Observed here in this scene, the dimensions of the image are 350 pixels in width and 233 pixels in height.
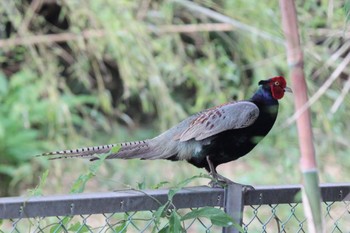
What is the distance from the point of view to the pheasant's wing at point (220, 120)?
3201 mm

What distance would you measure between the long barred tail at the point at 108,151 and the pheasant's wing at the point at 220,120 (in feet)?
0.62

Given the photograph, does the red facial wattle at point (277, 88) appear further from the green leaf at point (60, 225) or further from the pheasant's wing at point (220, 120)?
the green leaf at point (60, 225)

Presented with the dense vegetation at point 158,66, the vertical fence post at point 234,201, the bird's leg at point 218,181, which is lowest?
the vertical fence post at point 234,201

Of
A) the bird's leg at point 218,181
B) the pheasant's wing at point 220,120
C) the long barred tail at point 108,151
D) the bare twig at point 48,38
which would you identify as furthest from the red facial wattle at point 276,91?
the bare twig at point 48,38

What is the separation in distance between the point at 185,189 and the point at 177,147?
865 millimetres

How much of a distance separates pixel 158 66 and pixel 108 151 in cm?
328

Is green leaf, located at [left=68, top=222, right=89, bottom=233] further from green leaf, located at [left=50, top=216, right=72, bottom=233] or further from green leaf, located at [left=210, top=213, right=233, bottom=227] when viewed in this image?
green leaf, located at [left=210, top=213, right=233, bottom=227]

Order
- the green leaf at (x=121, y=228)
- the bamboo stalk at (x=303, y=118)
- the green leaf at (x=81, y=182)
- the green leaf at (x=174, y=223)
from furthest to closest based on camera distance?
the green leaf at (x=81, y=182)
the green leaf at (x=121, y=228)
the green leaf at (x=174, y=223)
the bamboo stalk at (x=303, y=118)

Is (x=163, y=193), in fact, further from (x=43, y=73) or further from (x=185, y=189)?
(x=43, y=73)

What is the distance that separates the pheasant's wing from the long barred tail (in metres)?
0.19

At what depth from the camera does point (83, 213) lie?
7.32 feet

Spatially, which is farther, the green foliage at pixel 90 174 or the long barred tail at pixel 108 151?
the long barred tail at pixel 108 151

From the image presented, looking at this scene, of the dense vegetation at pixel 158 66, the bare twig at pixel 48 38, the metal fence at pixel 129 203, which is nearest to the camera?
the metal fence at pixel 129 203

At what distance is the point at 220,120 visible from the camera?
10.5 ft
